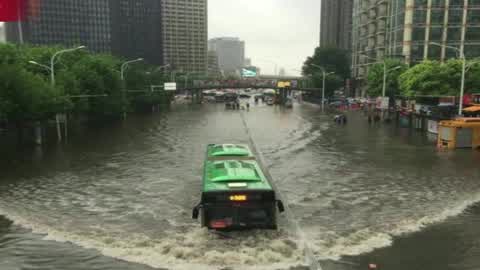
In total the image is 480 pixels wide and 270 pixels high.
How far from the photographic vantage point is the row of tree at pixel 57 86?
32.6 meters

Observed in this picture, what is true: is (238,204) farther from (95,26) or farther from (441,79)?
(95,26)

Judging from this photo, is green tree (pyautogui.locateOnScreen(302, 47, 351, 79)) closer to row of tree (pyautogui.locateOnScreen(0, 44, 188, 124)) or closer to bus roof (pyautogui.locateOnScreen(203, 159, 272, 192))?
row of tree (pyautogui.locateOnScreen(0, 44, 188, 124))

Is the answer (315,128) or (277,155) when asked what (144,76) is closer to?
(315,128)

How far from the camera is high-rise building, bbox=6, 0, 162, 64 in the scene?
117 meters

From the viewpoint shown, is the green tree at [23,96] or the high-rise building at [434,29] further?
the high-rise building at [434,29]

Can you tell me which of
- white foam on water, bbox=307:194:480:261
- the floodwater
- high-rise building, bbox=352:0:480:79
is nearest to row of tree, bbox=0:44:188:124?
the floodwater

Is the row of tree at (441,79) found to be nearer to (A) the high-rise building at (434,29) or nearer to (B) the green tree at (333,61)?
(A) the high-rise building at (434,29)

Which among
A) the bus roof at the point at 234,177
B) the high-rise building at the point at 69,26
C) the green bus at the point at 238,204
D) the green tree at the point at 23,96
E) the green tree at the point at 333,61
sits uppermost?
the high-rise building at the point at 69,26

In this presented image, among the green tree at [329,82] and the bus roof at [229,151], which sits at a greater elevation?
the green tree at [329,82]

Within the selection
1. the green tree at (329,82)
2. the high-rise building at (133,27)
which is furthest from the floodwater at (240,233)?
the high-rise building at (133,27)

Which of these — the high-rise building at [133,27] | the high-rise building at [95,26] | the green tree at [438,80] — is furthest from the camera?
the high-rise building at [133,27]

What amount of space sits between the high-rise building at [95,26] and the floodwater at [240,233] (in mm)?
34621

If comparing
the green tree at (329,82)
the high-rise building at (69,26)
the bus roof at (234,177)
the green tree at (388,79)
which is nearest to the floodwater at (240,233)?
the bus roof at (234,177)

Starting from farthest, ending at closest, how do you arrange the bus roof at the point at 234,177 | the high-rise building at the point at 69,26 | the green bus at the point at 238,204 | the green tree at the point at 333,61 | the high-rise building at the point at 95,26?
the green tree at the point at 333,61, the high-rise building at the point at 95,26, the high-rise building at the point at 69,26, the bus roof at the point at 234,177, the green bus at the point at 238,204
